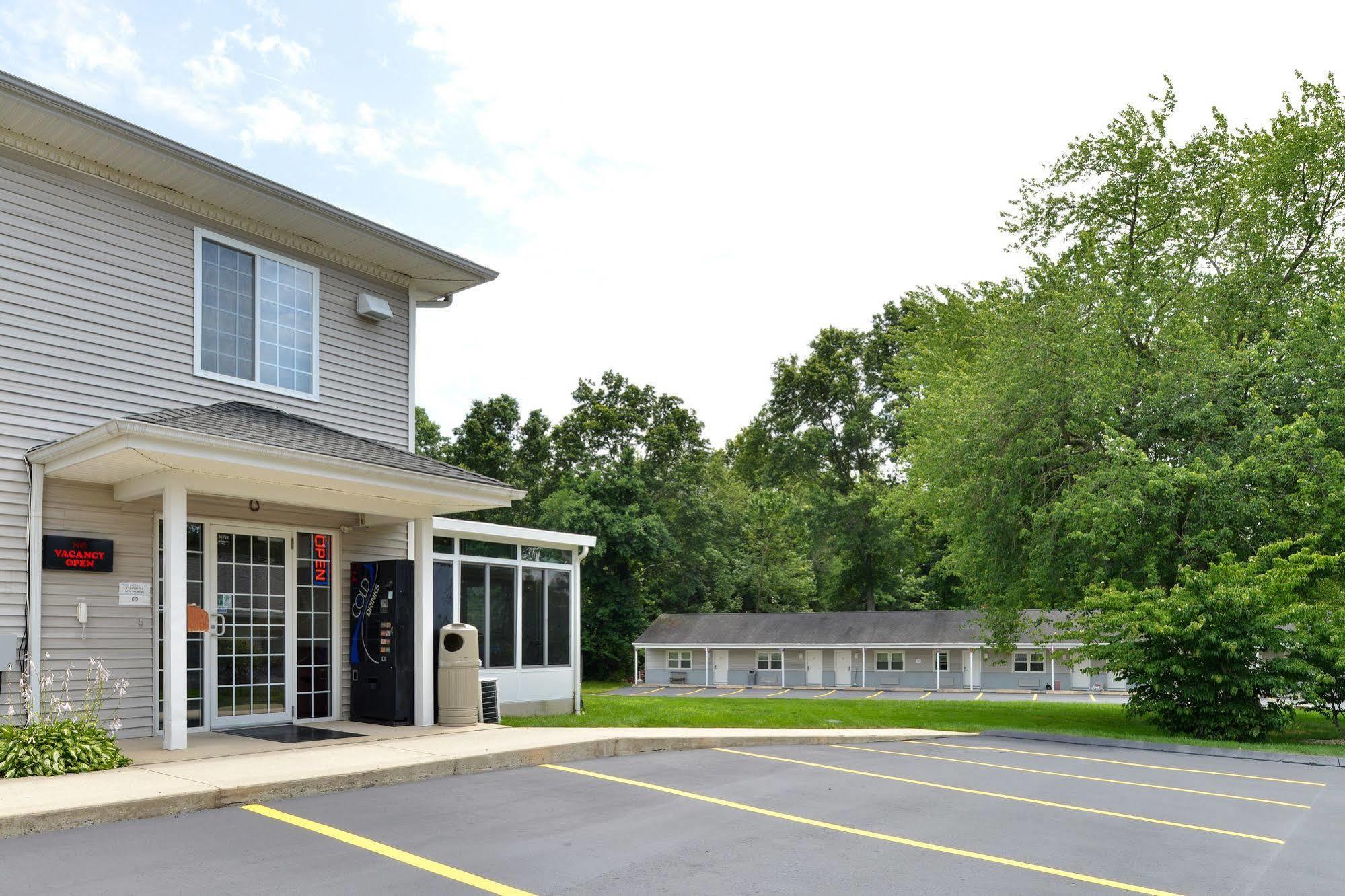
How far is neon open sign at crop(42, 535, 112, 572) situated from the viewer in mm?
9258

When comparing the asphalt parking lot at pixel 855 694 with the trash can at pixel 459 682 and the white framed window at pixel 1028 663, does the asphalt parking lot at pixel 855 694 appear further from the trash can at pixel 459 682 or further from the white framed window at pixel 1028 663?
the trash can at pixel 459 682

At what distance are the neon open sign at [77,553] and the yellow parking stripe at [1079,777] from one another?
8.63 metres

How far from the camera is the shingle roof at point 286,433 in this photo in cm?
926

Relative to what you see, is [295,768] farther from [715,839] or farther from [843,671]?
[843,671]

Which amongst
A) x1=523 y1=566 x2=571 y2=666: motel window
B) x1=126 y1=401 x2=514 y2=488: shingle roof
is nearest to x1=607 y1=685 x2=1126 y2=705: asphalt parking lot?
x1=523 y1=566 x2=571 y2=666: motel window

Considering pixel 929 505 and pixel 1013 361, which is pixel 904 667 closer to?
pixel 929 505

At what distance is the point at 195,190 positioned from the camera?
10.6 metres

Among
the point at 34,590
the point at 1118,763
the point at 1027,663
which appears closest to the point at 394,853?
the point at 34,590

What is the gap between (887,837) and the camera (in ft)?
22.2

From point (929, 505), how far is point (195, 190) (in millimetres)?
15701

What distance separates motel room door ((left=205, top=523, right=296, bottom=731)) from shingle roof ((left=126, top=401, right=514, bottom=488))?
1.31m

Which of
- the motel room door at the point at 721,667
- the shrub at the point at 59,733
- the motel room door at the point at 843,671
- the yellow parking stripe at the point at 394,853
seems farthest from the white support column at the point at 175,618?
the motel room door at the point at 721,667

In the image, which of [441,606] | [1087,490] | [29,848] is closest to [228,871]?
[29,848]

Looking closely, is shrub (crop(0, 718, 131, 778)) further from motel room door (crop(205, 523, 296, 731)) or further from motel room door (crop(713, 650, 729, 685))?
motel room door (crop(713, 650, 729, 685))
